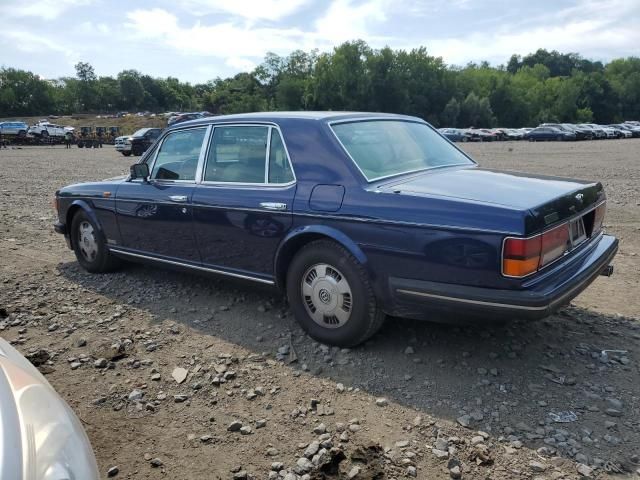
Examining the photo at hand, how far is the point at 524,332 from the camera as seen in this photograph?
3980 mm

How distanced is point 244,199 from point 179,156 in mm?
1142

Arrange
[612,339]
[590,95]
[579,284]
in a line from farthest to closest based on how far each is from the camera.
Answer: [590,95]
[612,339]
[579,284]

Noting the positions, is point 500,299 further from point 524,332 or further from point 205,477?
point 205,477

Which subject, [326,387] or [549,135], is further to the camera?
[549,135]

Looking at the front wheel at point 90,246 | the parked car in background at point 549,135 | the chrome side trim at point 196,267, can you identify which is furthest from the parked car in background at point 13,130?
the parked car in background at point 549,135

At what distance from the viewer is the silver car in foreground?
150 cm

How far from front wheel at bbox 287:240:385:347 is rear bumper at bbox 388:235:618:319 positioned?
224 millimetres

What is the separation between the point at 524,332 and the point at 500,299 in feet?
3.84

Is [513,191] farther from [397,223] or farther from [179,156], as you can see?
[179,156]

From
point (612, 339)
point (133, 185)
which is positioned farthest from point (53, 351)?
point (612, 339)

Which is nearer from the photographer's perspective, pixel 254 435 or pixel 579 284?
pixel 254 435

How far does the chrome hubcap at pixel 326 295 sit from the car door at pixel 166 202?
1.27m

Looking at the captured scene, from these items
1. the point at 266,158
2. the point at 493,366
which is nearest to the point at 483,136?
the point at 266,158

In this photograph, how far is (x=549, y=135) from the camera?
165 ft
